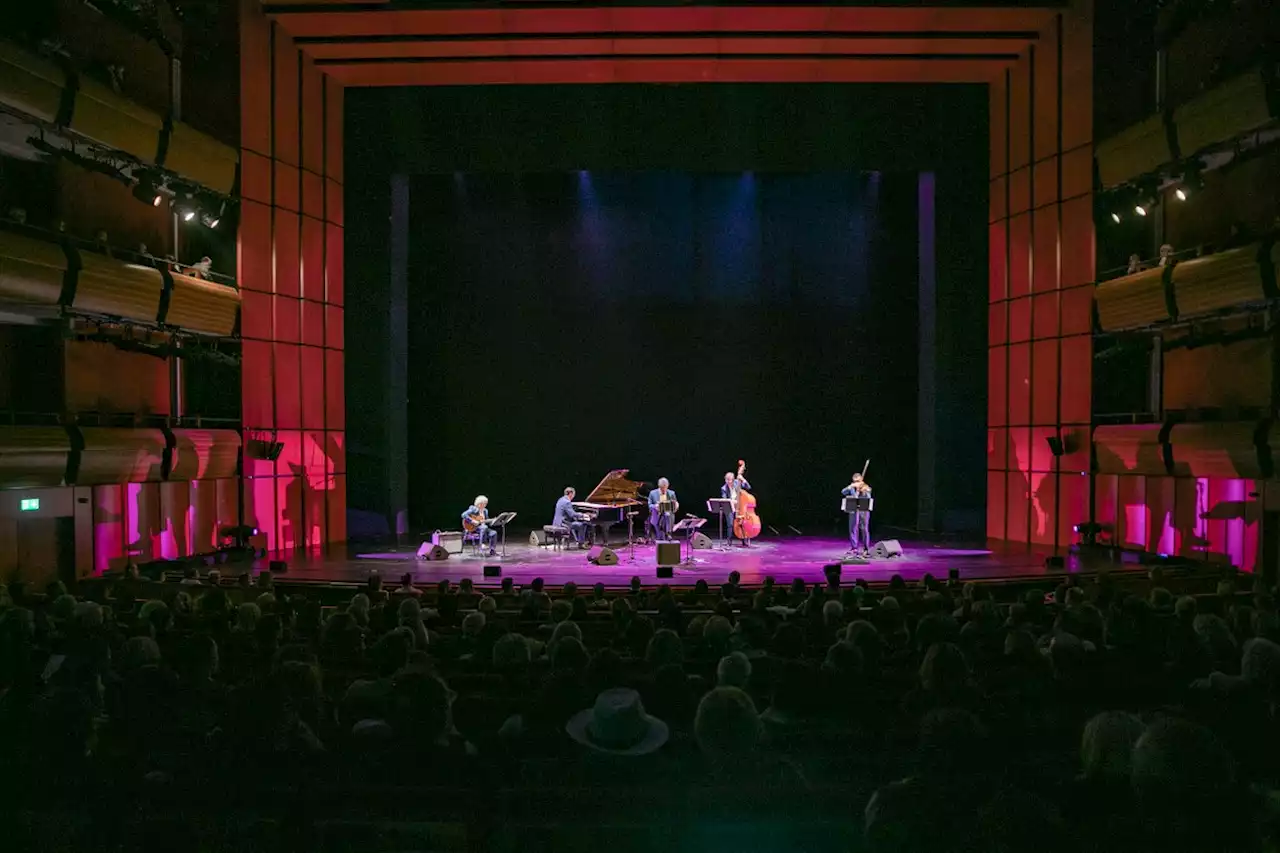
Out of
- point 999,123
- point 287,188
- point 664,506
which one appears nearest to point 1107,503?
point 664,506

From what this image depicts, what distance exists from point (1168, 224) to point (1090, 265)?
166cm

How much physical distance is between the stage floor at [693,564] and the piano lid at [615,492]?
957 millimetres

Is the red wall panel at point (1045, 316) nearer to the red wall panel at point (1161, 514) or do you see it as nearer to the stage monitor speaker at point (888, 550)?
the red wall panel at point (1161, 514)

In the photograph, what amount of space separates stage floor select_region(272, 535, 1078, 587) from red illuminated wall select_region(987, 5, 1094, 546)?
6.48 feet

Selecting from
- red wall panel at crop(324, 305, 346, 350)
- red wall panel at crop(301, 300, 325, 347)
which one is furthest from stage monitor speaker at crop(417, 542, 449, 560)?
red wall panel at crop(324, 305, 346, 350)

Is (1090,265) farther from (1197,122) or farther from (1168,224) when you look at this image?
(1197,122)

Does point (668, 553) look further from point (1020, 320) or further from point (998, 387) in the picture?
point (1020, 320)

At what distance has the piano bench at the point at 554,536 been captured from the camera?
1536 cm

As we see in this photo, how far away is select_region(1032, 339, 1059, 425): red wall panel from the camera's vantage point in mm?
16375

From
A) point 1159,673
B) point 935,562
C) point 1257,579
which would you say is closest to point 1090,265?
point 935,562

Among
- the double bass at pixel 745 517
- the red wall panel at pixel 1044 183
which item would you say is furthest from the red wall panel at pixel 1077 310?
the double bass at pixel 745 517

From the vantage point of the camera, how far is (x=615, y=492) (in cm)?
1549

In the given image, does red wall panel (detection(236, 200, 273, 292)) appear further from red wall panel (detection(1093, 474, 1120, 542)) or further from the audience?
red wall panel (detection(1093, 474, 1120, 542))

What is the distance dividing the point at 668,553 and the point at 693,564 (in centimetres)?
152
